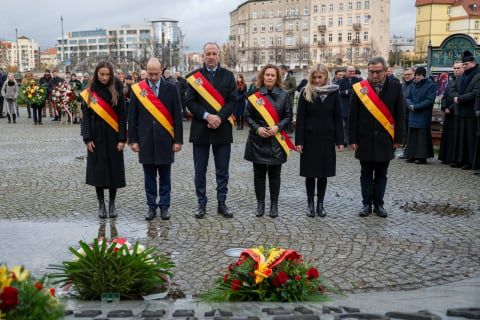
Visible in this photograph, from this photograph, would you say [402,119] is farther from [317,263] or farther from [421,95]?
[421,95]

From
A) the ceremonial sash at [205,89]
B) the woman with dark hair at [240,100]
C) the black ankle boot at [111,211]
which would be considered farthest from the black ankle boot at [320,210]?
the woman with dark hair at [240,100]

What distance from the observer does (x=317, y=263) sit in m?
5.76

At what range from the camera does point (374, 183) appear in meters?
8.01

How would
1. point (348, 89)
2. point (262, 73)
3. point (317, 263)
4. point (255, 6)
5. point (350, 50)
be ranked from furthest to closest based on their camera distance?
point (255, 6), point (350, 50), point (348, 89), point (262, 73), point (317, 263)

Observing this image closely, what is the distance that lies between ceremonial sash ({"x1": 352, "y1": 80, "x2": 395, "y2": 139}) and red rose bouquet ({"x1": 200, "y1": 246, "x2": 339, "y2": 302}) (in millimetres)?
3704

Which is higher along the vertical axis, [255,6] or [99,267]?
[255,6]

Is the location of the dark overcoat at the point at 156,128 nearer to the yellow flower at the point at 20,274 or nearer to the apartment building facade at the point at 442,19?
the yellow flower at the point at 20,274

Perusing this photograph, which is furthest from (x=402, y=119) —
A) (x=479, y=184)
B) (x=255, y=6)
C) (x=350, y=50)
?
(x=255, y=6)

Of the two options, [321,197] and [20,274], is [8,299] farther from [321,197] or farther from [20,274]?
[321,197]

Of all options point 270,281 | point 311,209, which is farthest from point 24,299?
point 311,209

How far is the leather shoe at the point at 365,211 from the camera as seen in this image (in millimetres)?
7801

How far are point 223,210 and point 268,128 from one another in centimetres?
128

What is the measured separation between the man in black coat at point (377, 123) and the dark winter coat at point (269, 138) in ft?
3.27

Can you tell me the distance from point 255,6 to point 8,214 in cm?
12738
